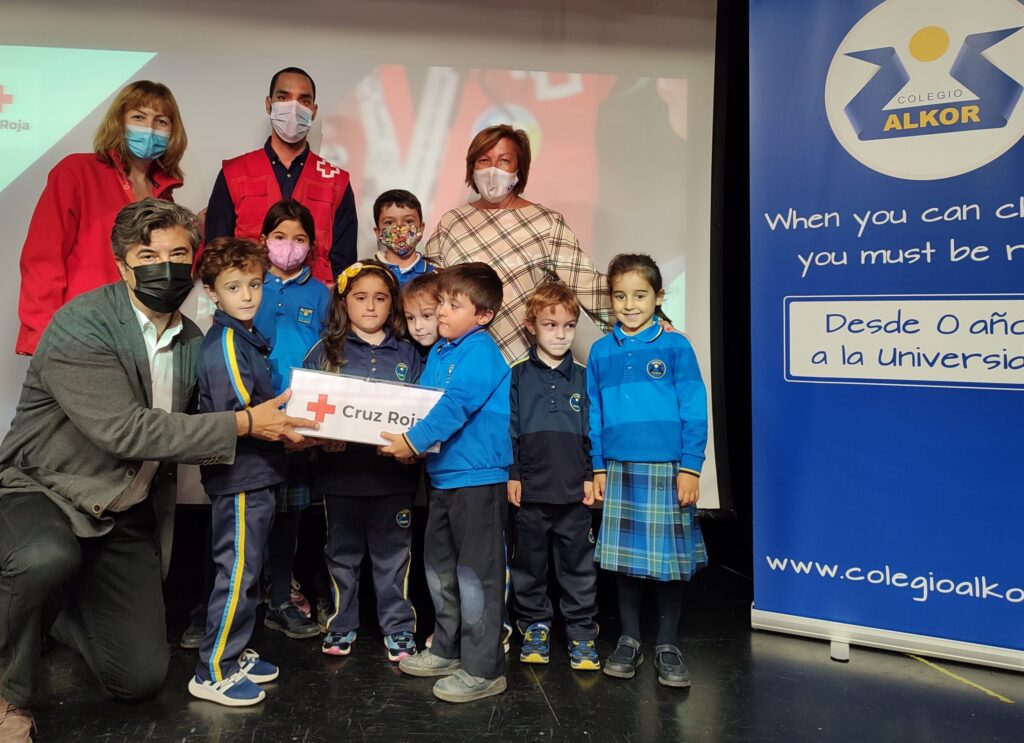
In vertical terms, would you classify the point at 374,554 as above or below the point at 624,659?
above

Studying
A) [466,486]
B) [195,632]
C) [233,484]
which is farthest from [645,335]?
[195,632]

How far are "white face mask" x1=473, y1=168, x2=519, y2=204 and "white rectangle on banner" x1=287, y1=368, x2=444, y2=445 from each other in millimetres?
1012

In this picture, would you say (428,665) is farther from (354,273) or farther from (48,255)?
(48,255)

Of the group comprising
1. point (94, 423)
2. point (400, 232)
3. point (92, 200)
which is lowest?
point (94, 423)

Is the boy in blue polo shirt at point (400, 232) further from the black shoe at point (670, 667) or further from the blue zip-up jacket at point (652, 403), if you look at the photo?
the black shoe at point (670, 667)

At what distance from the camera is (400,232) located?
3.00m

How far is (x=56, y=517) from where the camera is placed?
88.8 inches

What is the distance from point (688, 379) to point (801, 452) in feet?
1.83

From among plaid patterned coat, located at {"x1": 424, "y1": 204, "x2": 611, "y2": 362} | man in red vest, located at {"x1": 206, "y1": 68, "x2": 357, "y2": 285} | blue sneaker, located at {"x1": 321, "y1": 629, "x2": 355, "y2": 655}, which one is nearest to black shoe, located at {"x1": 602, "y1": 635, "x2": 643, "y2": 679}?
blue sneaker, located at {"x1": 321, "y1": 629, "x2": 355, "y2": 655}

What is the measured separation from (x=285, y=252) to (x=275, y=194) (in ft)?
1.81

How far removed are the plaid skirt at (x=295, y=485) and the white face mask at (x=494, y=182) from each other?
1203 mm

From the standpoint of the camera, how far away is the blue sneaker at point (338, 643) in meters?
2.70

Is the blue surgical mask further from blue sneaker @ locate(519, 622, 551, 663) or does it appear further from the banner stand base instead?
the banner stand base

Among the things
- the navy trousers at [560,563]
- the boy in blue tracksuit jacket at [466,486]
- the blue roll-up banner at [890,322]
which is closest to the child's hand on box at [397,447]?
the boy in blue tracksuit jacket at [466,486]
